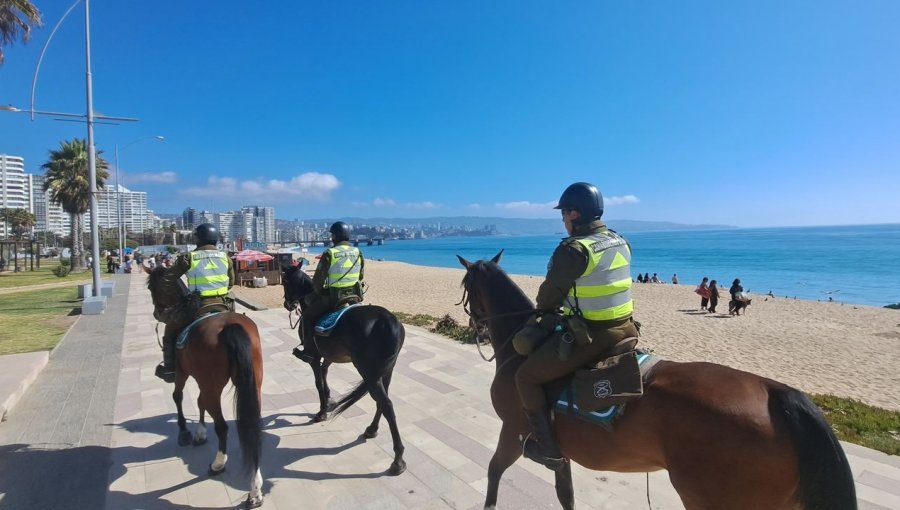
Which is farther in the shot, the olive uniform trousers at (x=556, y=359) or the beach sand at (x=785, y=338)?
the beach sand at (x=785, y=338)

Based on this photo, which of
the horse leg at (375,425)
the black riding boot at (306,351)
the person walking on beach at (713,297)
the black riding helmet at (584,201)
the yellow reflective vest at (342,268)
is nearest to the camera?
the black riding helmet at (584,201)

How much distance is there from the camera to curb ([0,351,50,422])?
6.23m

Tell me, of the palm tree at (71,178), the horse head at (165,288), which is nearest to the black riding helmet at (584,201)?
the horse head at (165,288)

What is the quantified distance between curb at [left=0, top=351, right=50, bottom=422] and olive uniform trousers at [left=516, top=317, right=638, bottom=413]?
7.25m

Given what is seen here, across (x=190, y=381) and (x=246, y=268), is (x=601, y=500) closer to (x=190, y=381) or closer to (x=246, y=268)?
(x=190, y=381)

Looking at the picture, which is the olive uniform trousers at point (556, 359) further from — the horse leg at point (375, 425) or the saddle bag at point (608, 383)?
the horse leg at point (375, 425)

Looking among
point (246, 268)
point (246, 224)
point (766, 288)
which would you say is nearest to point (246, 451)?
point (246, 268)

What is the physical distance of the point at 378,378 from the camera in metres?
5.01

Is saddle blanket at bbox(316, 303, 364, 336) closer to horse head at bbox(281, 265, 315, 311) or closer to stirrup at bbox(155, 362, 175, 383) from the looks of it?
horse head at bbox(281, 265, 315, 311)

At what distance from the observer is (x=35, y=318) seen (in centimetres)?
1379

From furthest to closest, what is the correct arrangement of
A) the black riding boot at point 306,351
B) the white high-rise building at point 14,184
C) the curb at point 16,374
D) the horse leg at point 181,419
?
the white high-rise building at point 14,184, the curb at point 16,374, the black riding boot at point 306,351, the horse leg at point 181,419

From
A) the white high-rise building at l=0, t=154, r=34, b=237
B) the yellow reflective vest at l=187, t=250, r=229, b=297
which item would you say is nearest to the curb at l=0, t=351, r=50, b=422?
the yellow reflective vest at l=187, t=250, r=229, b=297

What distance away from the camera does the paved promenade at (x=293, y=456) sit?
13.3ft

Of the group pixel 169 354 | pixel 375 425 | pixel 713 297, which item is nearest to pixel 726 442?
pixel 375 425
